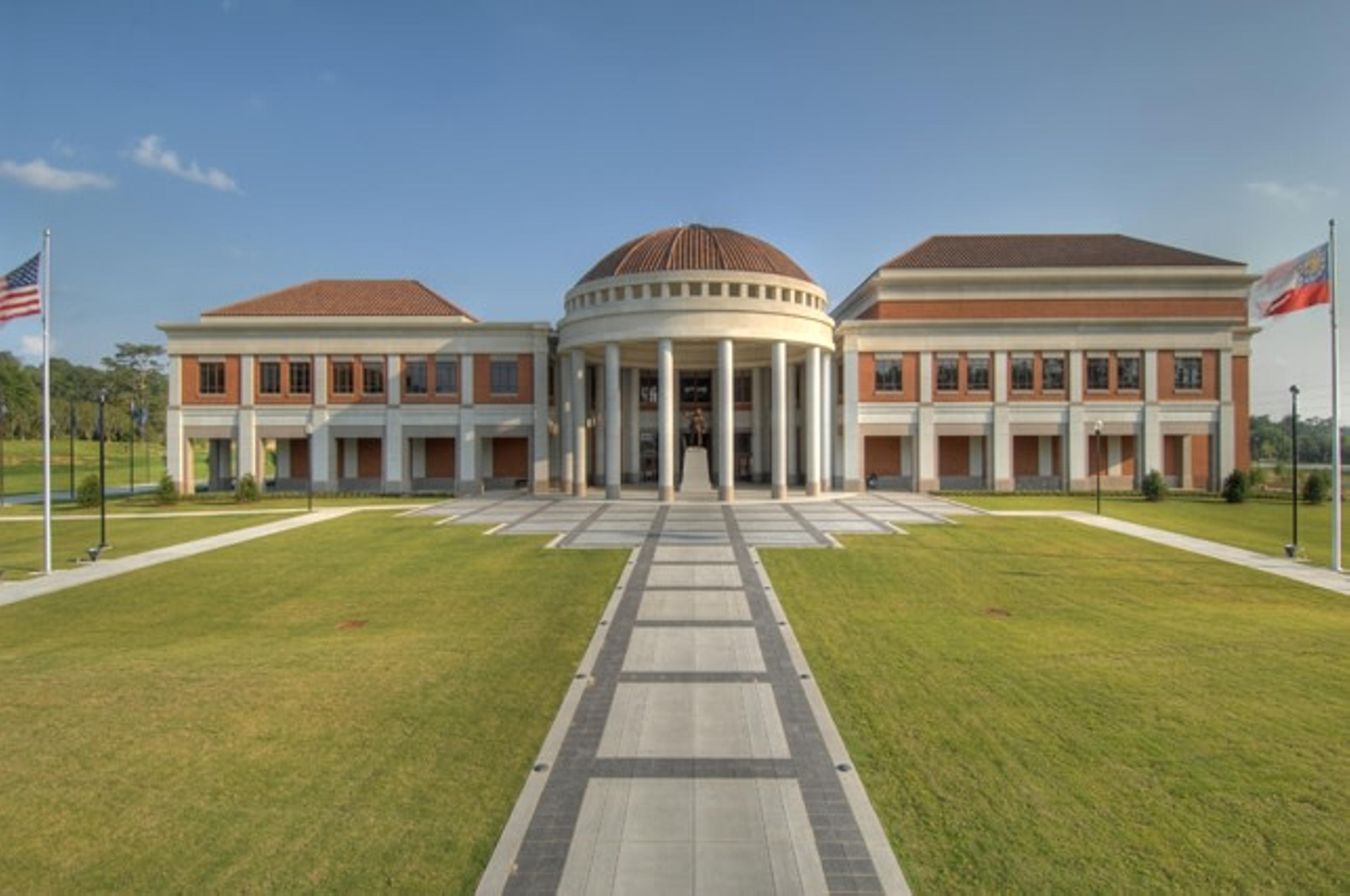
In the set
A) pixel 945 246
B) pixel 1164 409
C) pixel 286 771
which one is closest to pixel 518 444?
pixel 945 246

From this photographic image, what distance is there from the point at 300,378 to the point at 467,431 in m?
11.8

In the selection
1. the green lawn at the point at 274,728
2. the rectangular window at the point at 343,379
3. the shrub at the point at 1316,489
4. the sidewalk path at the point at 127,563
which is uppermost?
the rectangular window at the point at 343,379

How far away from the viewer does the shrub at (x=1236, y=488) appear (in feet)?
123

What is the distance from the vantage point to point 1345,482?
59.2 metres

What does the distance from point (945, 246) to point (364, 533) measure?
46900 mm

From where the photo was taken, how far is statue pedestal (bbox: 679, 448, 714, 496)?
4003cm

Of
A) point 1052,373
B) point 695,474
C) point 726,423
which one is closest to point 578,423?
point 695,474

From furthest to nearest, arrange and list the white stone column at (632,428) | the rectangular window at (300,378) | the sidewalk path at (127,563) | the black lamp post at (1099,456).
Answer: the white stone column at (632,428), the rectangular window at (300,378), the black lamp post at (1099,456), the sidewalk path at (127,563)

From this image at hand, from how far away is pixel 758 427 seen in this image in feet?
167

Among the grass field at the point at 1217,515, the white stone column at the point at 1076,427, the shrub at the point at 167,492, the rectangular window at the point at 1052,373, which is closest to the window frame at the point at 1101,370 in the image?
the white stone column at the point at 1076,427

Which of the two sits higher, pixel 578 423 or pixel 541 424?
pixel 541 424

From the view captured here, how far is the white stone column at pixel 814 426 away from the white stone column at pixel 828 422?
1662mm

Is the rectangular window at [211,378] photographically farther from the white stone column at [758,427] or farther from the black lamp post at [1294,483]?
the black lamp post at [1294,483]

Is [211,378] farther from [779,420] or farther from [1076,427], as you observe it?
[1076,427]
